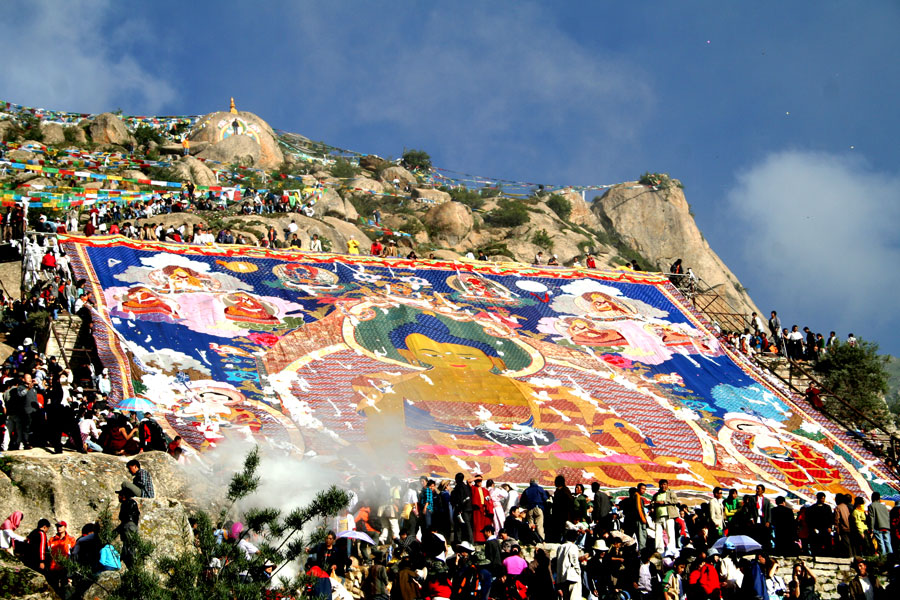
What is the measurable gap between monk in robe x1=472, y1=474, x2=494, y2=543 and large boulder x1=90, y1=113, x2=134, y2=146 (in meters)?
39.1

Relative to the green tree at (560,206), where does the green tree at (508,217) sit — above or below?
below

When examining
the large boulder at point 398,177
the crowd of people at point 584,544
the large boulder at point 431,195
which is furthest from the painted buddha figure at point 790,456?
the large boulder at point 398,177

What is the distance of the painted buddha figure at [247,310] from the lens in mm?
26453

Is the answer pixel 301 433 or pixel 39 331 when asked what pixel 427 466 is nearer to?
pixel 301 433

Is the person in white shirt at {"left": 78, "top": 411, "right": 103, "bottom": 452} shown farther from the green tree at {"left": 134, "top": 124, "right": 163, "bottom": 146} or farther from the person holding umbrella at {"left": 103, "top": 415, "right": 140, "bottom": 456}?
the green tree at {"left": 134, "top": 124, "right": 163, "bottom": 146}

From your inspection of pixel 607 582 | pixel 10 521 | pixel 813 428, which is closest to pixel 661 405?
pixel 813 428

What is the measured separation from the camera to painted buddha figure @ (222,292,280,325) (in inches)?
1041

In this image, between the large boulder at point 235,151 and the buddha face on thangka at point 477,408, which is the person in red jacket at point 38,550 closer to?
the buddha face on thangka at point 477,408

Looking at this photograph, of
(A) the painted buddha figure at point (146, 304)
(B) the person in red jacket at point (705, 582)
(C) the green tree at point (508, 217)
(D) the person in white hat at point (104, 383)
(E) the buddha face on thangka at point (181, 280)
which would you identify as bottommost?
(B) the person in red jacket at point (705, 582)

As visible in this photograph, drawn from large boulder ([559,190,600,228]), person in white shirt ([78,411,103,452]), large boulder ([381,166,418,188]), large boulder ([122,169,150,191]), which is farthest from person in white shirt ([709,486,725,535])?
large boulder ([559,190,600,228])

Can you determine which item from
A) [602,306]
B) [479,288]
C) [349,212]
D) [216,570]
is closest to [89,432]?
[216,570]

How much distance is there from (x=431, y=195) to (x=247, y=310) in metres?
29.0

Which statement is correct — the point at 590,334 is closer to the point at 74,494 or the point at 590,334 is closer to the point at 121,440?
the point at 121,440

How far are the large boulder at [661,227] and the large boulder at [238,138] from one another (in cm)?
2036
